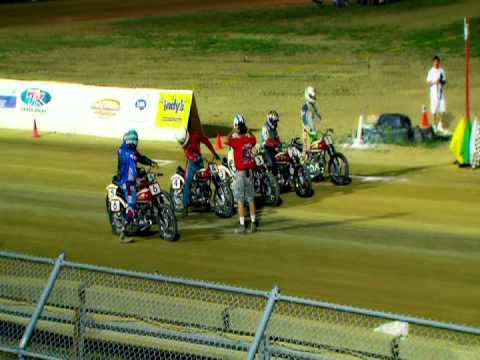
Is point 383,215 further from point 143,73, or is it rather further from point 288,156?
point 143,73

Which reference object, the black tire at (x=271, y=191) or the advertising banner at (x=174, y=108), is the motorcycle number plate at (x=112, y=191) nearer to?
the black tire at (x=271, y=191)

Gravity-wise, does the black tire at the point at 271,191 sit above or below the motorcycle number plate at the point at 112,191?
below

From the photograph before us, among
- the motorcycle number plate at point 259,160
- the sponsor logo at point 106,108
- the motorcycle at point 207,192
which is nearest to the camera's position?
the motorcycle number plate at point 259,160

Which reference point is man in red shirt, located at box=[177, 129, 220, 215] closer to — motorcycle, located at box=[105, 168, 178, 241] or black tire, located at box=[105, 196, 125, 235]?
motorcycle, located at box=[105, 168, 178, 241]

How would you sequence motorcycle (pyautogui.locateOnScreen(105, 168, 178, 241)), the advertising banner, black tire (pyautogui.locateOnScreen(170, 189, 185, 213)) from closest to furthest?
motorcycle (pyautogui.locateOnScreen(105, 168, 178, 241)) < black tire (pyautogui.locateOnScreen(170, 189, 185, 213)) < the advertising banner

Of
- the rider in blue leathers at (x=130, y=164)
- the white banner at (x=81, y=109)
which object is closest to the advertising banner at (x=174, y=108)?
the white banner at (x=81, y=109)

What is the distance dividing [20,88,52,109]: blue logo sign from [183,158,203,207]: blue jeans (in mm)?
11922

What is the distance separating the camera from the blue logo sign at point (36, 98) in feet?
107

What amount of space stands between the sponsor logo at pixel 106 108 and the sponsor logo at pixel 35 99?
1.74 meters

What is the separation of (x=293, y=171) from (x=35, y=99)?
12006mm

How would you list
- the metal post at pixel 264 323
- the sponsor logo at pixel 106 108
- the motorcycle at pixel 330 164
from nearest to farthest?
the metal post at pixel 264 323 < the motorcycle at pixel 330 164 < the sponsor logo at pixel 106 108

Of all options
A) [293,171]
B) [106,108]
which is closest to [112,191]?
[293,171]

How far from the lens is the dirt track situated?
206ft

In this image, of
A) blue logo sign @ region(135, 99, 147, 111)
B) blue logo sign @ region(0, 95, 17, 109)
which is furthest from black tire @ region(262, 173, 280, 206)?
blue logo sign @ region(0, 95, 17, 109)
